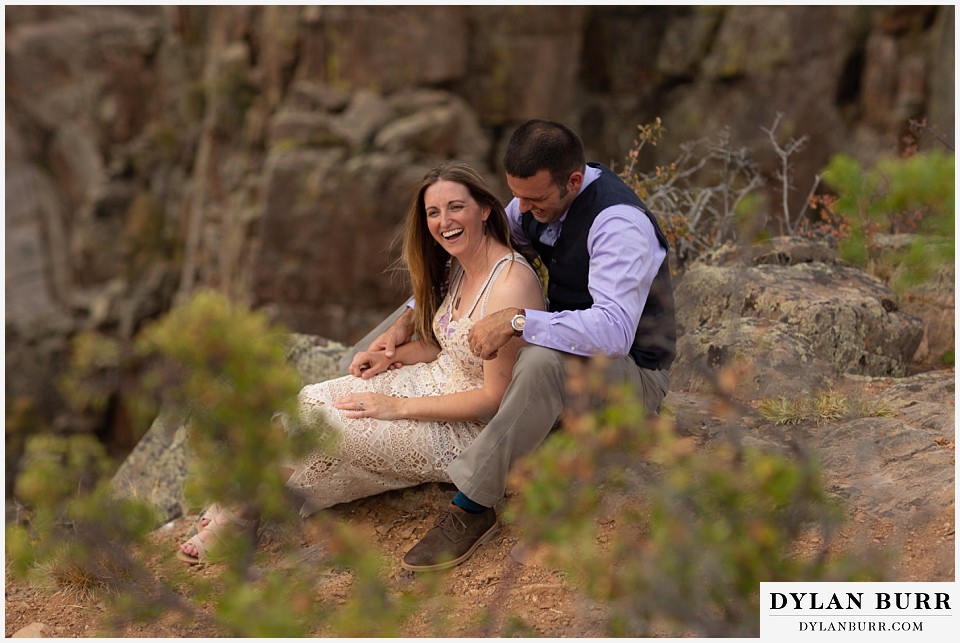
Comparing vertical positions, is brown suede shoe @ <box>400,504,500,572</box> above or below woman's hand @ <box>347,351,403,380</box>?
below

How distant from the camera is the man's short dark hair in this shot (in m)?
3.77

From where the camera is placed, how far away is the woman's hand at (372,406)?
12.7 ft

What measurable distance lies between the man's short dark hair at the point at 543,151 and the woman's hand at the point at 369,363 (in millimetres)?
1063

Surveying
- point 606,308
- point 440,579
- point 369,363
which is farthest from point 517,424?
point 369,363

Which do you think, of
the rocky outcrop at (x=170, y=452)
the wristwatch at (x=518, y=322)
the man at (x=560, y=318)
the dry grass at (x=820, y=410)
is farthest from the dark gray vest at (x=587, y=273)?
the rocky outcrop at (x=170, y=452)

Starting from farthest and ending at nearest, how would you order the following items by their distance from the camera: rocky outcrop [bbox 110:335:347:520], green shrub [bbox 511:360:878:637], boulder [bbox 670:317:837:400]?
1. rocky outcrop [bbox 110:335:347:520]
2. boulder [bbox 670:317:837:400]
3. green shrub [bbox 511:360:878:637]

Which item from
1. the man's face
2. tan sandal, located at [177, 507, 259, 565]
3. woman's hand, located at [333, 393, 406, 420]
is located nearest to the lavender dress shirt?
the man's face

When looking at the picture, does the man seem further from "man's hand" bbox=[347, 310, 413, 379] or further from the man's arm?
"man's hand" bbox=[347, 310, 413, 379]

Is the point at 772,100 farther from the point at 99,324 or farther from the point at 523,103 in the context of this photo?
the point at 99,324

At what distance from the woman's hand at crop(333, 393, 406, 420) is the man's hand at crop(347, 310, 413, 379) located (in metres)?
0.38

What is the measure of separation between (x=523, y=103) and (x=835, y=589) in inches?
610

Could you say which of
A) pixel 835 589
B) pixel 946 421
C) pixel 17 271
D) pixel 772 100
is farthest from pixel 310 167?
pixel 17 271

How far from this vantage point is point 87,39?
88.3ft

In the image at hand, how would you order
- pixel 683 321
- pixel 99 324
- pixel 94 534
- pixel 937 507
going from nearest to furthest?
pixel 94 534 < pixel 937 507 < pixel 683 321 < pixel 99 324
